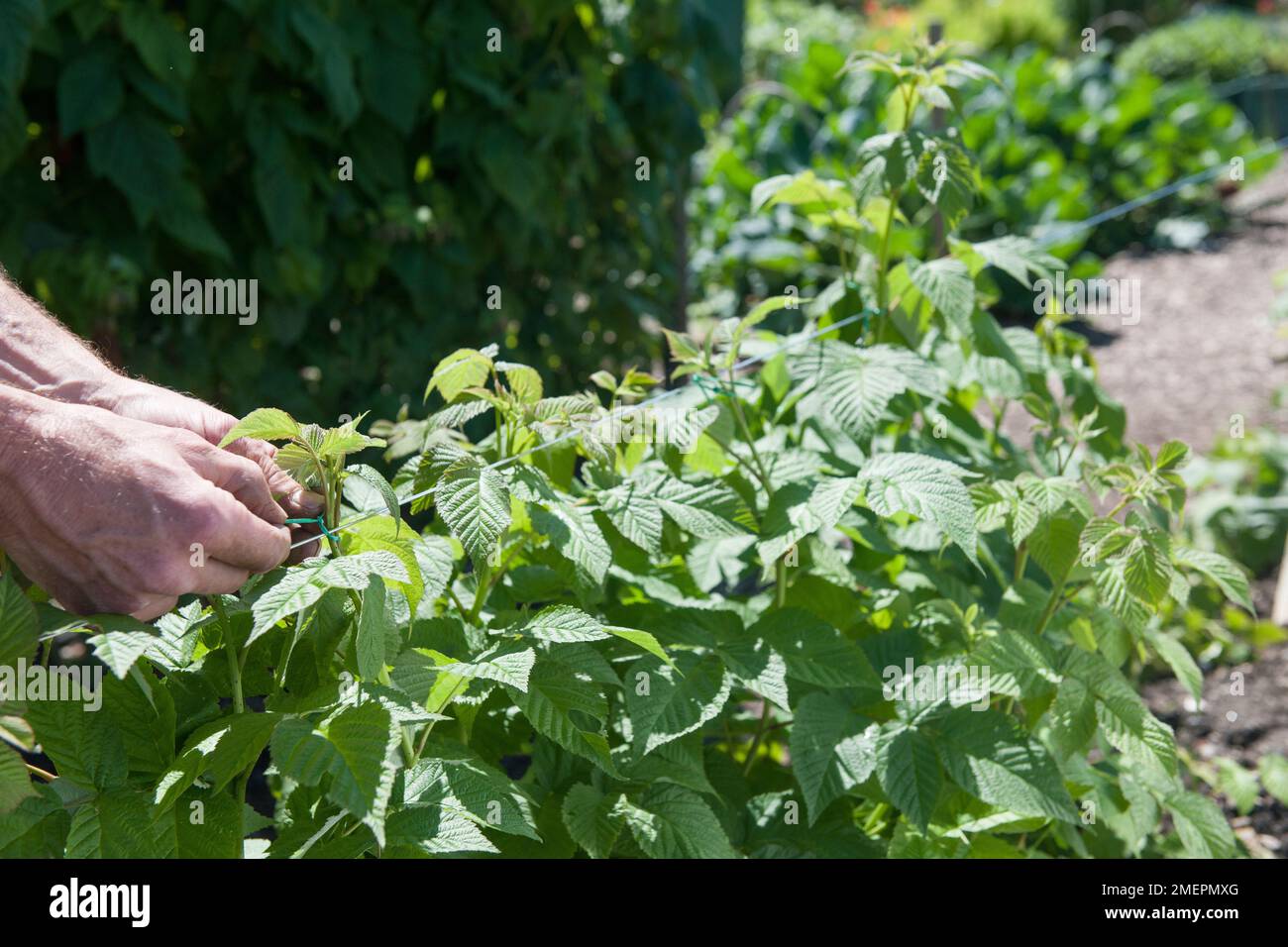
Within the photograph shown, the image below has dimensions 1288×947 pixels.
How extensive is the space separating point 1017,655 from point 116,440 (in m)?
1.10

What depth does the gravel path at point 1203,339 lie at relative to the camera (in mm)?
5496

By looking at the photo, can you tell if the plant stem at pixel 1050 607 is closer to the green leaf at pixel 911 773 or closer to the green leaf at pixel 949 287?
the green leaf at pixel 911 773

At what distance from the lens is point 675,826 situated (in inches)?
55.7

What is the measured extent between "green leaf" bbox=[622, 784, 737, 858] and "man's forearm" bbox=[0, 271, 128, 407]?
76 centimetres

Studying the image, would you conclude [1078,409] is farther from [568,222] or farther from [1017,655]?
[568,222]

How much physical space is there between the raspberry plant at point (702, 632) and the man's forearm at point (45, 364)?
0.29m

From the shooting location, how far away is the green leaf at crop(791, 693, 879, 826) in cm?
150

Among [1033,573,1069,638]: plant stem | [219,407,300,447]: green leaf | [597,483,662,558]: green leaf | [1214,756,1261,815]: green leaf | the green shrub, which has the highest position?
the green shrub

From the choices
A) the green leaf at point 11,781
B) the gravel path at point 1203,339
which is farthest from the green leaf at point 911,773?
the gravel path at point 1203,339

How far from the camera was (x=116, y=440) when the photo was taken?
3.97ft

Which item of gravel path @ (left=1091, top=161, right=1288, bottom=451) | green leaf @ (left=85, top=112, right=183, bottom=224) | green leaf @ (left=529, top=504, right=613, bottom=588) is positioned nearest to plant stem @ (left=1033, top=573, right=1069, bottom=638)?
green leaf @ (left=529, top=504, right=613, bottom=588)

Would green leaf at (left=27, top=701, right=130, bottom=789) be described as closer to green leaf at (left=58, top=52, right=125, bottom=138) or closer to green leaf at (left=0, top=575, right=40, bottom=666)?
green leaf at (left=0, top=575, right=40, bottom=666)

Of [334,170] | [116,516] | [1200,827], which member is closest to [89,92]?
[334,170]
